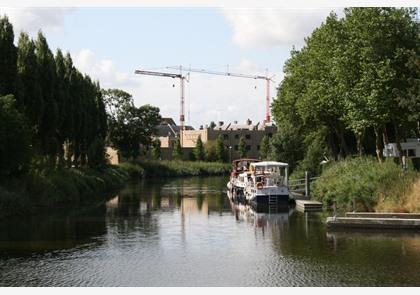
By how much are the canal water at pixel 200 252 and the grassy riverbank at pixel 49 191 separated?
1.93 meters

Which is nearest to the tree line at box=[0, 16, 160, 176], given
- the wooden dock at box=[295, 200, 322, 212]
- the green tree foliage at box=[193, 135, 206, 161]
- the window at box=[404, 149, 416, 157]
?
the wooden dock at box=[295, 200, 322, 212]

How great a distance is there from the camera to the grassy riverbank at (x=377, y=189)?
36.4m

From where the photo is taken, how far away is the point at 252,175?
5338 cm

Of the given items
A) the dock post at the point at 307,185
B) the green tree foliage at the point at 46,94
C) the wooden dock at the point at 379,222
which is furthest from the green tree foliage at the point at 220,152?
the wooden dock at the point at 379,222

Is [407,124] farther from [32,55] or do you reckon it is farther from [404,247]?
[32,55]

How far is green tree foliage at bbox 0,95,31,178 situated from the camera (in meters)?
42.5

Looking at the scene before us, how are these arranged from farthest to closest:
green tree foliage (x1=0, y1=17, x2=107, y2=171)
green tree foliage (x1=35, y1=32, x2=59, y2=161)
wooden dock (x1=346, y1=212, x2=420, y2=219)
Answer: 1. green tree foliage (x1=35, y1=32, x2=59, y2=161)
2. green tree foliage (x1=0, y1=17, x2=107, y2=171)
3. wooden dock (x1=346, y1=212, x2=420, y2=219)

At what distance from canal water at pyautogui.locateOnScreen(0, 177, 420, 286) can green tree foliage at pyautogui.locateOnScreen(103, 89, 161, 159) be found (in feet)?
226

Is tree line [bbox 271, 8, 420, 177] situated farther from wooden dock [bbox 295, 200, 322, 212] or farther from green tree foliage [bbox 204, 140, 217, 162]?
green tree foliage [bbox 204, 140, 217, 162]

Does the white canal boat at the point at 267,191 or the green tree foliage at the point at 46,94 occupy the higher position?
the green tree foliage at the point at 46,94

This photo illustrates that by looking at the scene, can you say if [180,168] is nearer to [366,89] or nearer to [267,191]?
[267,191]

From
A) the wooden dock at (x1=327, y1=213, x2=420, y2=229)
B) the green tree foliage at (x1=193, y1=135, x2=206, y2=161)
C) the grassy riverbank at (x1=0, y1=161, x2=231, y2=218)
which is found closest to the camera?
the wooden dock at (x1=327, y1=213, x2=420, y2=229)

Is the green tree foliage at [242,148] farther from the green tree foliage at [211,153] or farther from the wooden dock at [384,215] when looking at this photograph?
the wooden dock at [384,215]
